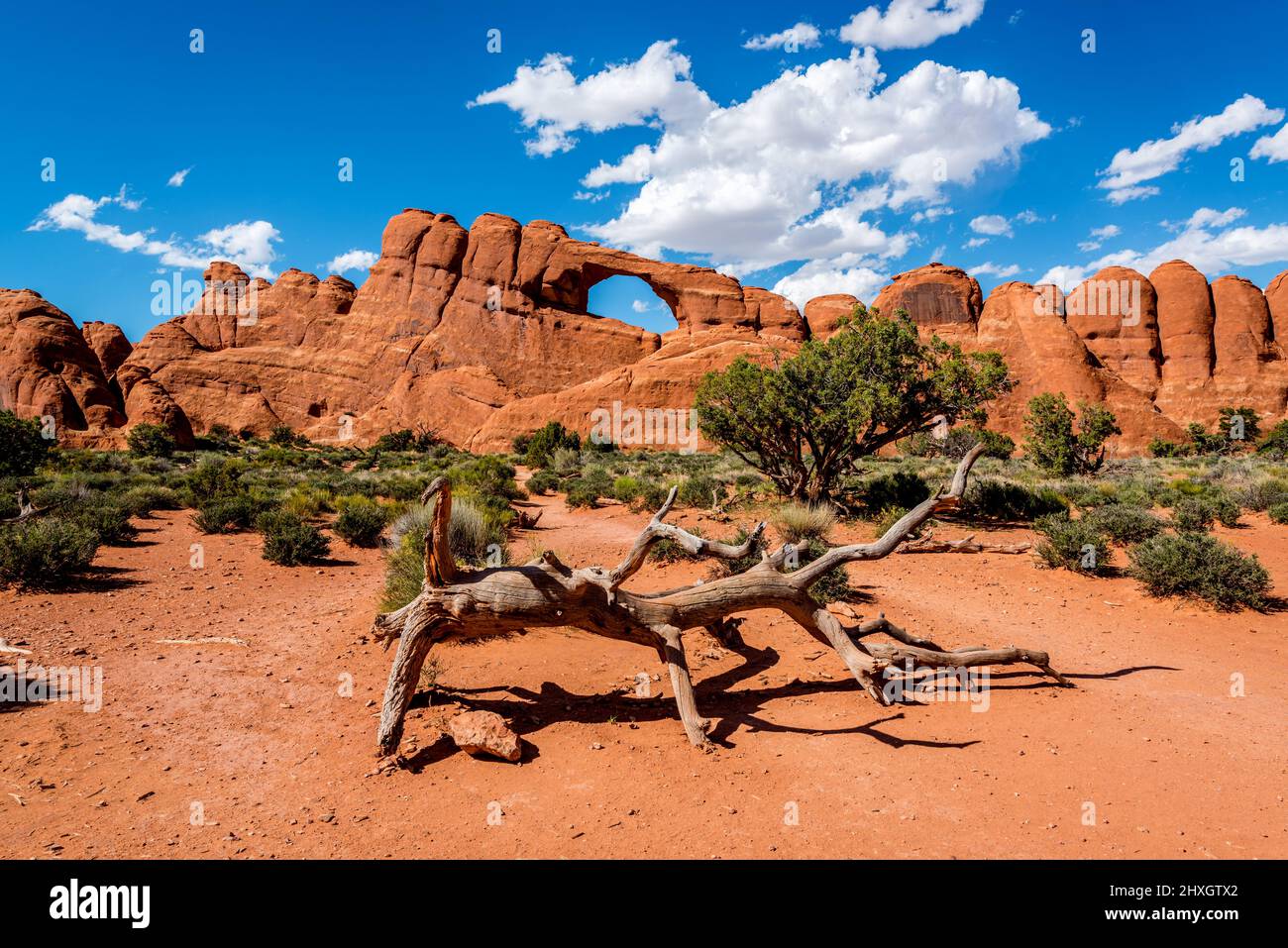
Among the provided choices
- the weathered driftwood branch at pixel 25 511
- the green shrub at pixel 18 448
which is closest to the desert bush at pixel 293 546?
the weathered driftwood branch at pixel 25 511

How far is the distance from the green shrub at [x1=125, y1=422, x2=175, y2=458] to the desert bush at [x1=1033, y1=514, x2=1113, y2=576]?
40.4 m

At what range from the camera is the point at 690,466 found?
2797cm

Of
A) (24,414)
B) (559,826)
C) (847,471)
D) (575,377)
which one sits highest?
(575,377)

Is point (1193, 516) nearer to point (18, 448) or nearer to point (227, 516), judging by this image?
point (227, 516)

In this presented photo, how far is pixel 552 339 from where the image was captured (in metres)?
58.6

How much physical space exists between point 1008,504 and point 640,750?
12693mm

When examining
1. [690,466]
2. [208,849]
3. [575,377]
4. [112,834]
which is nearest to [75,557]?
[112,834]

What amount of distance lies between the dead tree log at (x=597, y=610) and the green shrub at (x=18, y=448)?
20.5 metres

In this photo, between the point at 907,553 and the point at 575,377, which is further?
the point at 575,377

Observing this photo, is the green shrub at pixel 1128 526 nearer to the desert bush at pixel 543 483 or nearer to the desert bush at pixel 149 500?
the desert bush at pixel 543 483

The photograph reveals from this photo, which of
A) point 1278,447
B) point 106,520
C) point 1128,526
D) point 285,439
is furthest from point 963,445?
point 285,439

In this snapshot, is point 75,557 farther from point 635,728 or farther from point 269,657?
point 635,728

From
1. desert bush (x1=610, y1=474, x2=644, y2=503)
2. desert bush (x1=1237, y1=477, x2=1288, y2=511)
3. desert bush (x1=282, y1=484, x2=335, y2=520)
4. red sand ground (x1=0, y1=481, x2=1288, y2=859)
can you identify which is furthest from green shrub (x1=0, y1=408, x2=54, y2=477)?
desert bush (x1=1237, y1=477, x2=1288, y2=511)

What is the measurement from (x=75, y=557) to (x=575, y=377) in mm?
50556
